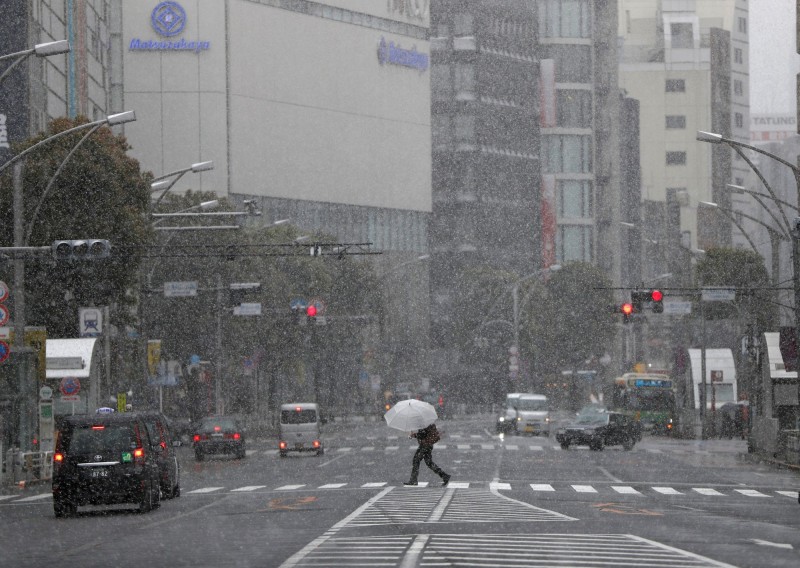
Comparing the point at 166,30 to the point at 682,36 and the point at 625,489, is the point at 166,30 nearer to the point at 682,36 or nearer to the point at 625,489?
the point at 625,489

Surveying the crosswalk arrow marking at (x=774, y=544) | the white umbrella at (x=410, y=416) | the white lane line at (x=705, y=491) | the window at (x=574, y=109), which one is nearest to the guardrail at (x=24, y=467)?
the white umbrella at (x=410, y=416)

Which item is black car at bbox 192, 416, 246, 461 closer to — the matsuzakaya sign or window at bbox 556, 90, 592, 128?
the matsuzakaya sign

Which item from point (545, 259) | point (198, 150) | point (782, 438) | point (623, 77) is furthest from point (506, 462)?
point (623, 77)

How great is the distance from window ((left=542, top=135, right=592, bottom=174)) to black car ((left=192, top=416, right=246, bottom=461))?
93.9 meters

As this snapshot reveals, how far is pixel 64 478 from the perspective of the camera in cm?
2753

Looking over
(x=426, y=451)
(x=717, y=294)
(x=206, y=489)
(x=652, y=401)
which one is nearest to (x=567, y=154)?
(x=652, y=401)

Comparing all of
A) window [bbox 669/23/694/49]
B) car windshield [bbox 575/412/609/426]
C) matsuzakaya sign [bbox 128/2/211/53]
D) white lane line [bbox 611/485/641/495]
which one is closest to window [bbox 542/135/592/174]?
window [bbox 669/23/694/49]

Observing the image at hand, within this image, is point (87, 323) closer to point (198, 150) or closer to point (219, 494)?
point (219, 494)

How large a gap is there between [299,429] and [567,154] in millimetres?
95368

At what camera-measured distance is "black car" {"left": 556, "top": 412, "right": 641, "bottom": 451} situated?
6025 cm

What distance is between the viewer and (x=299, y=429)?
5644 cm

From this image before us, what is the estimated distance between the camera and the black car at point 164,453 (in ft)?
98.5

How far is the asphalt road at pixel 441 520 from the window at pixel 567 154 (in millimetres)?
100807

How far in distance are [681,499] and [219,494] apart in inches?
369
